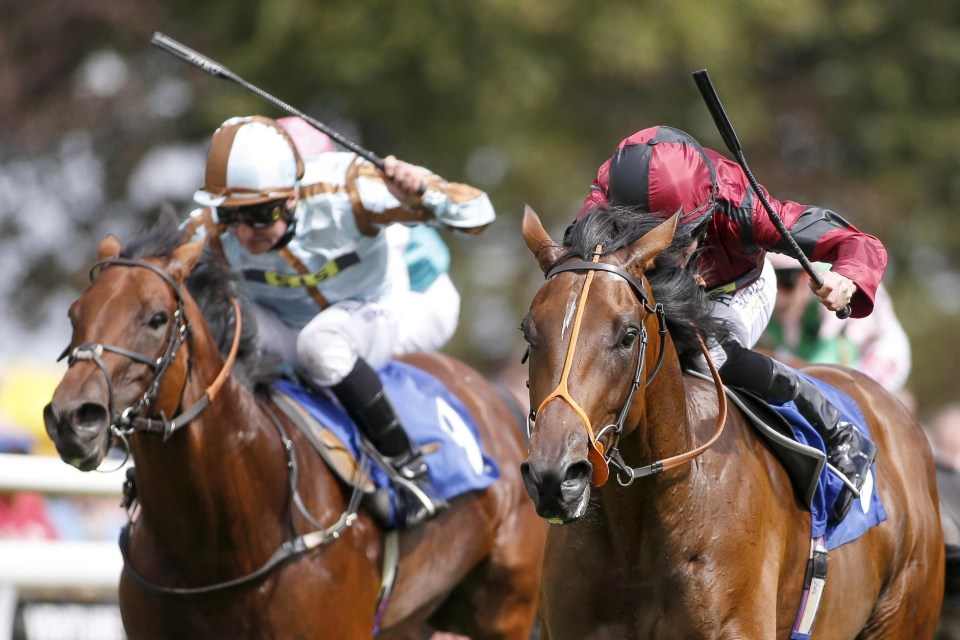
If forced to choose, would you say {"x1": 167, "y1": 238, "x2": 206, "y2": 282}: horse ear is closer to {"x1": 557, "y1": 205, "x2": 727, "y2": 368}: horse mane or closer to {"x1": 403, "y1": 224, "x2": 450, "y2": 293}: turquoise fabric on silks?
{"x1": 557, "y1": 205, "x2": 727, "y2": 368}: horse mane

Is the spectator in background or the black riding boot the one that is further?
the spectator in background

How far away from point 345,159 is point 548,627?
245 centimetres

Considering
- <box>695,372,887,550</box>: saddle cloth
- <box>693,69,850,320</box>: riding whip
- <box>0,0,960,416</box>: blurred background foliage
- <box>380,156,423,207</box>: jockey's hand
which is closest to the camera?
<box>693,69,850,320</box>: riding whip

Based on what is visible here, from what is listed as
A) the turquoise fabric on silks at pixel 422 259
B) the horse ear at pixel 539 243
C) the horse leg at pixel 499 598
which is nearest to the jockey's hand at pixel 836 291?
the horse ear at pixel 539 243

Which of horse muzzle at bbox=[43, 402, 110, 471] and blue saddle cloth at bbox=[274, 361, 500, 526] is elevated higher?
horse muzzle at bbox=[43, 402, 110, 471]

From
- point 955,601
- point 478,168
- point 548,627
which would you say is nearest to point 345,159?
point 548,627

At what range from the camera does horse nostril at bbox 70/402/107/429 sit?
4.43m

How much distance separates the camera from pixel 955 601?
5.81 meters

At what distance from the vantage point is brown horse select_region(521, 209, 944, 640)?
3475 mm

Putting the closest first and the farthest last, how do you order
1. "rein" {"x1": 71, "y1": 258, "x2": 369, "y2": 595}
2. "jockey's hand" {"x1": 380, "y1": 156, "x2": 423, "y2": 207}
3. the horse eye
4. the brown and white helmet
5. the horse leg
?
"rein" {"x1": 71, "y1": 258, "x2": 369, "y2": 595}, the horse eye, the brown and white helmet, "jockey's hand" {"x1": 380, "y1": 156, "x2": 423, "y2": 207}, the horse leg

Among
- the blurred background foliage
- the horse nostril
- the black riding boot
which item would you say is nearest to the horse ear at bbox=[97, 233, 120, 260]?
the horse nostril

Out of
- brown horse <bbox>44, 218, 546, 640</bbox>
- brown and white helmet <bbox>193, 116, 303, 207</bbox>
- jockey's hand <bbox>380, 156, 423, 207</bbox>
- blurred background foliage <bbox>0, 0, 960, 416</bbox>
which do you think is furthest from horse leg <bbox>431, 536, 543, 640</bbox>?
blurred background foliage <bbox>0, 0, 960, 416</bbox>

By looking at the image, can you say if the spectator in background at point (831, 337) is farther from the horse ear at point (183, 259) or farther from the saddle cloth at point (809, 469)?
the horse ear at point (183, 259)

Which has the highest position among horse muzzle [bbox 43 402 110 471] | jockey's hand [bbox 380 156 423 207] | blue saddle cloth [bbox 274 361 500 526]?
jockey's hand [bbox 380 156 423 207]
